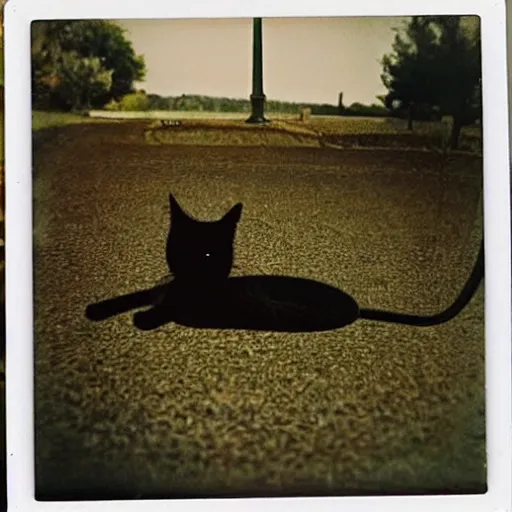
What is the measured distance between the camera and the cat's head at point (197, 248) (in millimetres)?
417

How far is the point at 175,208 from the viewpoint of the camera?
0.42 metres

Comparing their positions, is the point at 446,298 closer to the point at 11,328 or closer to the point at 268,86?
the point at 268,86

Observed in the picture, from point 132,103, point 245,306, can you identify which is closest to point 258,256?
point 245,306

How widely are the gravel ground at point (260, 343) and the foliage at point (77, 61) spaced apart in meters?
0.02

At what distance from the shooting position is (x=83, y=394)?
411mm

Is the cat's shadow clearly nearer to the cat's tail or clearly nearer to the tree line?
the cat's tail

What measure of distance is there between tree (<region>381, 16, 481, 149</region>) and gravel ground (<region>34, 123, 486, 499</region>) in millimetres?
35

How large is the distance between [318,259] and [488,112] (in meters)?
0.16

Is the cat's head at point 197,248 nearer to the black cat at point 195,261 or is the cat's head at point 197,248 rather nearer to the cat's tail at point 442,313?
the black cat at point 195,261

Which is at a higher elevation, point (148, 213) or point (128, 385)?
point (148, 213)

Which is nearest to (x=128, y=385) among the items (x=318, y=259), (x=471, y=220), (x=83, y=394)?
(x=83, y=394)

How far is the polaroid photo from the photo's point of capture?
1.35 feet

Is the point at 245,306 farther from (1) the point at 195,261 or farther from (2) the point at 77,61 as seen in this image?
(2) the point at 77,61

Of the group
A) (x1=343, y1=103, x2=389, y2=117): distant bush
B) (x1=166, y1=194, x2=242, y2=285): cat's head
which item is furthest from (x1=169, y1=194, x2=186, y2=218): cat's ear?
(x1=343, y1=103, x2=389, y2=117): distant bush
